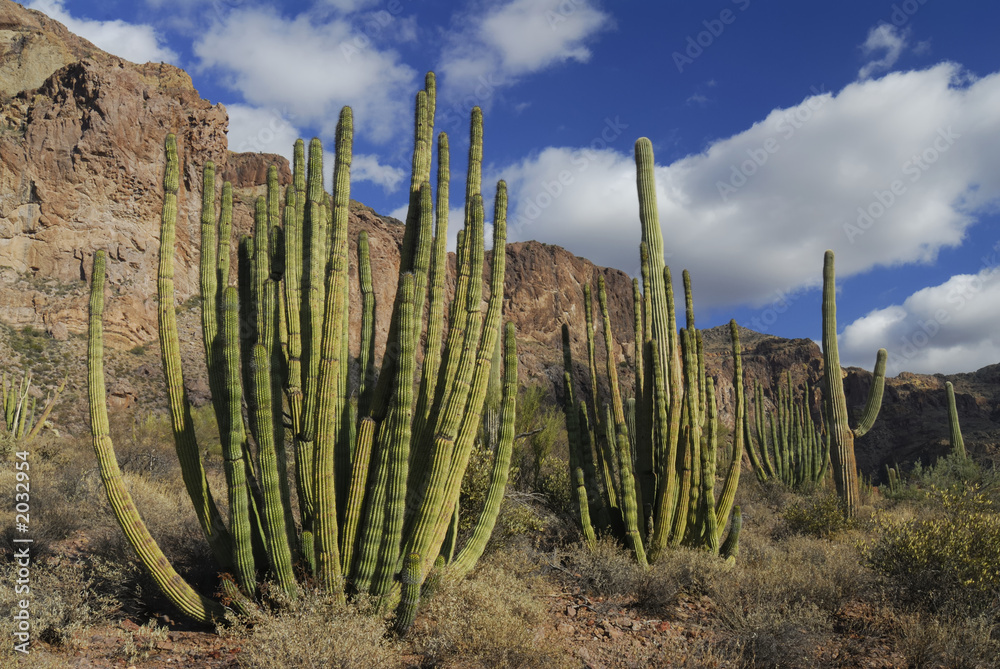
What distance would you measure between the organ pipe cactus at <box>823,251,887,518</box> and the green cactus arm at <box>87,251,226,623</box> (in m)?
10.4

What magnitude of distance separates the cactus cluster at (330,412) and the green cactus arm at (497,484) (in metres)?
0.04

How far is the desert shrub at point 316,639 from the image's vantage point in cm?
373

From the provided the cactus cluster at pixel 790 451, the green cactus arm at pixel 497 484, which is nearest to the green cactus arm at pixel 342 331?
the green cactus arm at pixel 497 484

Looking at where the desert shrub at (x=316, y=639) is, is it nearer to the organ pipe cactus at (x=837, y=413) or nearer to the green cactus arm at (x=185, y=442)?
the green cactus arm at (x=185, y=442)

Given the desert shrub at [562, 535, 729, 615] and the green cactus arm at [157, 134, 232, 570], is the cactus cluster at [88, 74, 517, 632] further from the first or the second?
the desert shrub at [562, 535, 729, 615]

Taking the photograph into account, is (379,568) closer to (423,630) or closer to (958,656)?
(423,630)

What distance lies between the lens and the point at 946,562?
5.71 meters

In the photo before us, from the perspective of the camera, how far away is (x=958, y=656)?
4.56m

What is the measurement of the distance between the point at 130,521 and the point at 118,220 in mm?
40497

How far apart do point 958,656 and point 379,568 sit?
4.44 m

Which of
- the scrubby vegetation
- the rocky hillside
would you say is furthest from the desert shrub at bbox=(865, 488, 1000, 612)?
the rocky hillside

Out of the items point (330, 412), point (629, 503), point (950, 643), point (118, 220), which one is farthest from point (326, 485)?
point (118, 220)

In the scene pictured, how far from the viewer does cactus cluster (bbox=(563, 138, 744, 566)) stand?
22.8 ft

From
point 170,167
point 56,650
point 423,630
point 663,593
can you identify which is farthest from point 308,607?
point 170,167
